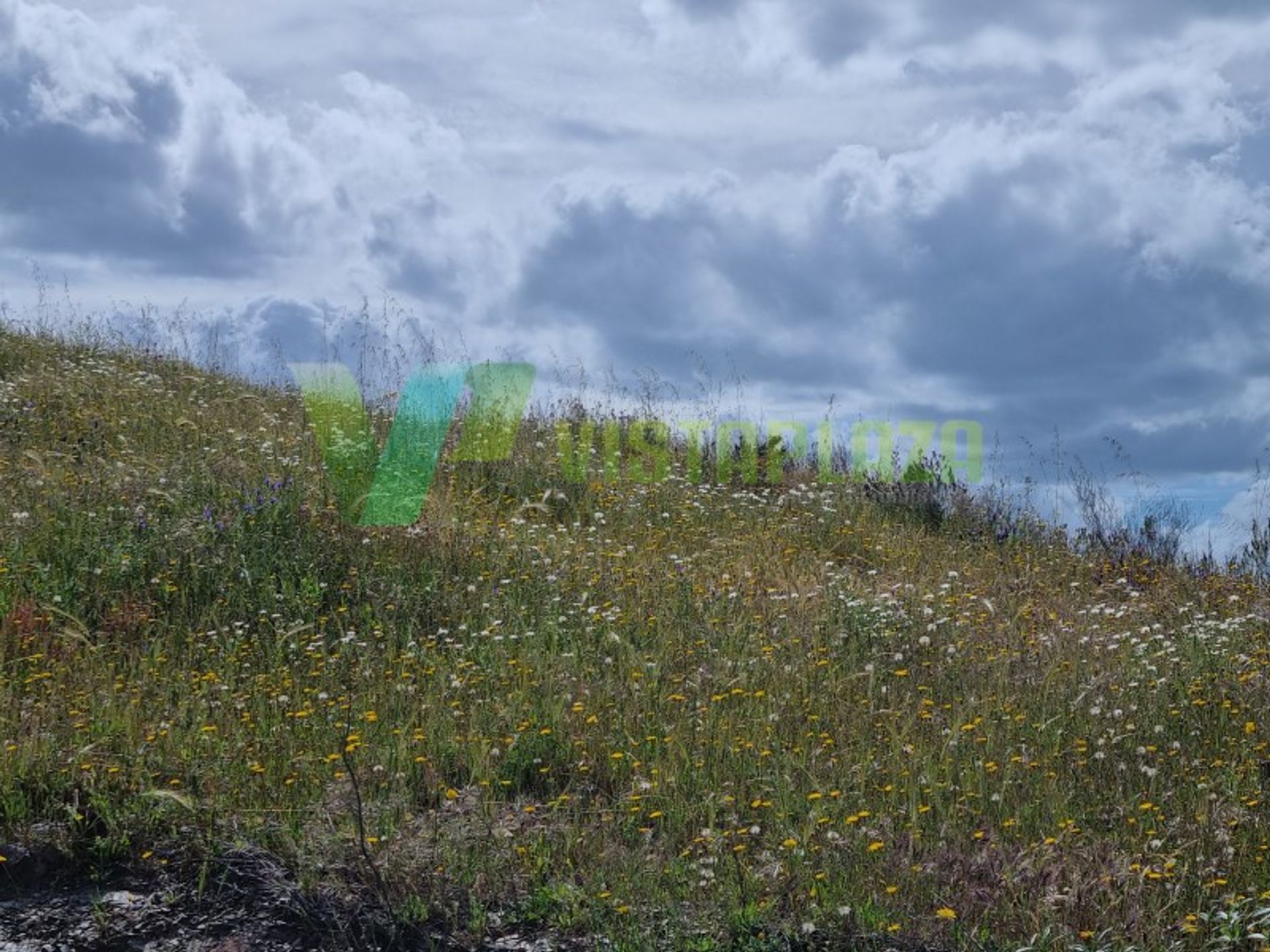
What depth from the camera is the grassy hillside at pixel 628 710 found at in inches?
186

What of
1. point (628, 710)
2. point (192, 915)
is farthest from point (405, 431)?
point (192, 915)

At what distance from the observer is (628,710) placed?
639cm

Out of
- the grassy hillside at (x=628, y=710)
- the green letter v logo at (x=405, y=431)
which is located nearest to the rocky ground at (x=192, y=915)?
the grassy hillside at (x=628, y=710)

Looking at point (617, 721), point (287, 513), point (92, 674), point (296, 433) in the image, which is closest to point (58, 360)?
point (296, 433)

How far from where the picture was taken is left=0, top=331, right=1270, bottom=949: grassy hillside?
4.73m

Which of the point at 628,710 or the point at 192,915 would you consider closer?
the point at 192,915

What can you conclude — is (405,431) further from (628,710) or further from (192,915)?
(192,915)

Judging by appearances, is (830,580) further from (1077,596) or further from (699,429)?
(699,429)

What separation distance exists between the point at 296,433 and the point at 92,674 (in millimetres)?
5677

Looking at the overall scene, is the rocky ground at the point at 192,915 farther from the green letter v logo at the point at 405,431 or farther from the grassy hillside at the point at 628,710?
the green letter v logo at the point at 405,431

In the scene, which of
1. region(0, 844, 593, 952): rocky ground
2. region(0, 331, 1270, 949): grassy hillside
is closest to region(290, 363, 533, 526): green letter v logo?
region(0, 331, 1270, 949): grassy hillside

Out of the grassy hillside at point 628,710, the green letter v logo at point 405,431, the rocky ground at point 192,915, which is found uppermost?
the green letter v logo at point 405,431

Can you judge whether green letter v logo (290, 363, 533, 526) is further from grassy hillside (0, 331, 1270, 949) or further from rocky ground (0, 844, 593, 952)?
rocky ground (0, 844, 593, 952)

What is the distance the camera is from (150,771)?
534 cm
